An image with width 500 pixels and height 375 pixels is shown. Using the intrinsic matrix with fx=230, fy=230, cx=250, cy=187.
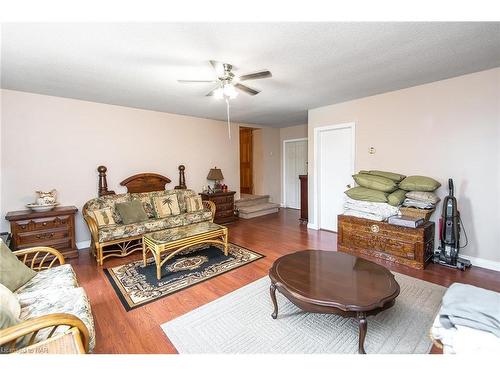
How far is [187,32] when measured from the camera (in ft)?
6.08

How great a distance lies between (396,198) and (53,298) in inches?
148

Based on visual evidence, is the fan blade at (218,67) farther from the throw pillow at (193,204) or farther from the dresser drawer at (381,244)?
the dresser drawer at (381,244)

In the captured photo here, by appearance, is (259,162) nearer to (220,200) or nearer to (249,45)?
(220,200)

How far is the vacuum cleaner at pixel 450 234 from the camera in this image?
2851 mm

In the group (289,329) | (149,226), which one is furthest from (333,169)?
(149,226)

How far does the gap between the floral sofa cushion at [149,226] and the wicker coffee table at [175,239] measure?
1.81ft

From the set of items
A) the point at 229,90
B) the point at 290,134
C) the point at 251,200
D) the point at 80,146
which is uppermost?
the point at 290,134

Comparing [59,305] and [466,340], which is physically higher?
[466,340]

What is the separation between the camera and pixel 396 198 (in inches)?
124

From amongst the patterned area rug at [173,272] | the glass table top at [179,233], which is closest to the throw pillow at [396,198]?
the patterned area rug at [173,272]

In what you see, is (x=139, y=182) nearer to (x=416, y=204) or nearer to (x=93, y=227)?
(x=93, y=227)

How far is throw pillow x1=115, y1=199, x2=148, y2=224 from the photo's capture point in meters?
3.66

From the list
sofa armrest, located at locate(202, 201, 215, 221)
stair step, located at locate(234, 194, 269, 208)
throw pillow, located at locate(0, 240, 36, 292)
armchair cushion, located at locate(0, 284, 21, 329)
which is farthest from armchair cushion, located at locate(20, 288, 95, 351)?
stair step, located at locate(234, 194, 269, 208)

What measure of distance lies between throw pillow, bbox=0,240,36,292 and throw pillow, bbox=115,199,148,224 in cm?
175
